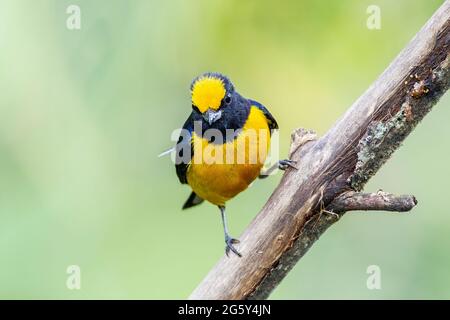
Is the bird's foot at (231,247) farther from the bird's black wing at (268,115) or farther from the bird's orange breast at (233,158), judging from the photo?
the bird's black wing at (268,115)

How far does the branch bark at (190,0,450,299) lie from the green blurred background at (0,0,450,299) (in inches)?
51.1

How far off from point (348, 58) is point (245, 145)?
120 centimetres

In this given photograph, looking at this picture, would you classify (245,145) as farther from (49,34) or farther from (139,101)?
(49,34)

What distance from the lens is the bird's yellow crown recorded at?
3.66 metres

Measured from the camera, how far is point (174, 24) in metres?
4.56

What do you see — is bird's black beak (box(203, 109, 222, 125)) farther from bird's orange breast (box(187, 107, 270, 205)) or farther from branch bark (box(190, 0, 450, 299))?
branch bark (box(190, 0, 450, 299))

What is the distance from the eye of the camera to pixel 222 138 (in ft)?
12.4

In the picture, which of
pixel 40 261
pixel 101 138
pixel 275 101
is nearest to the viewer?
pixel 40 261

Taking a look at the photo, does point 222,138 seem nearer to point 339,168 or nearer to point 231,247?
point 231,247

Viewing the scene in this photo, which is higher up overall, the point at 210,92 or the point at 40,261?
the point at 210,92

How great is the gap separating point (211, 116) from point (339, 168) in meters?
0.96

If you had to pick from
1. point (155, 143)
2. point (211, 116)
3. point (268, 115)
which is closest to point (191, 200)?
point (155, 143)

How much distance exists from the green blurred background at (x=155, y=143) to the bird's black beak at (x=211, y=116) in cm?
100

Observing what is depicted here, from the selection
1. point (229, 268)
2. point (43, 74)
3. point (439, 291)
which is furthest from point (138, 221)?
point (439, 291)
